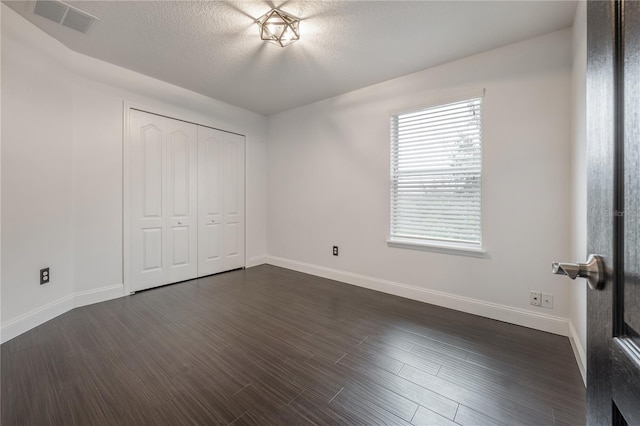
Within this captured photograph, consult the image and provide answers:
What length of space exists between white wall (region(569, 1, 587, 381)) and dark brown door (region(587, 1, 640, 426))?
4.81 ft

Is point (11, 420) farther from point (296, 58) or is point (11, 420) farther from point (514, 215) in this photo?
point (514, 215)

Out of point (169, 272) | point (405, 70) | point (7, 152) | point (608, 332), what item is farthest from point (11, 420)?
point (405, 70)

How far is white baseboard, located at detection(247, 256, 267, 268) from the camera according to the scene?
4.29 m

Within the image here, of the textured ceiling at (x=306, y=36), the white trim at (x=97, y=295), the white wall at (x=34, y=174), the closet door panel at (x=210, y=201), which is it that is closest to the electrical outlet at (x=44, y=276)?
the white wall at (x=34, y=174)

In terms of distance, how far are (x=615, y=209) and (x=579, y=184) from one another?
1.80 m

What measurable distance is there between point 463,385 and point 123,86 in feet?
13.5

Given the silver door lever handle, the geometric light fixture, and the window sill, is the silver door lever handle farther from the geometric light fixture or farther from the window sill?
the geometric light fixture

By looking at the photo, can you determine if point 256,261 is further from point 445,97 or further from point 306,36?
point 445,97

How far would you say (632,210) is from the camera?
42 cm

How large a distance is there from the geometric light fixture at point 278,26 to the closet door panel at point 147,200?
191 centimetres

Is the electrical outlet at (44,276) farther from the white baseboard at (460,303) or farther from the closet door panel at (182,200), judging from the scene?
the white baseboard at (460,303)

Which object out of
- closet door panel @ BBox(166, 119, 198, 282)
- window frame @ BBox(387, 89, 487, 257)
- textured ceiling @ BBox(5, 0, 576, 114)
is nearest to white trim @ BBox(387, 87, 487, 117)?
window frame @ BBox(387, 89, 487, 257)

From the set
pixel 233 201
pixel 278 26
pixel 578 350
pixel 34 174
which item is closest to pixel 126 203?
pixel 34 174

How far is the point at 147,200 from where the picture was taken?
3.14 m
